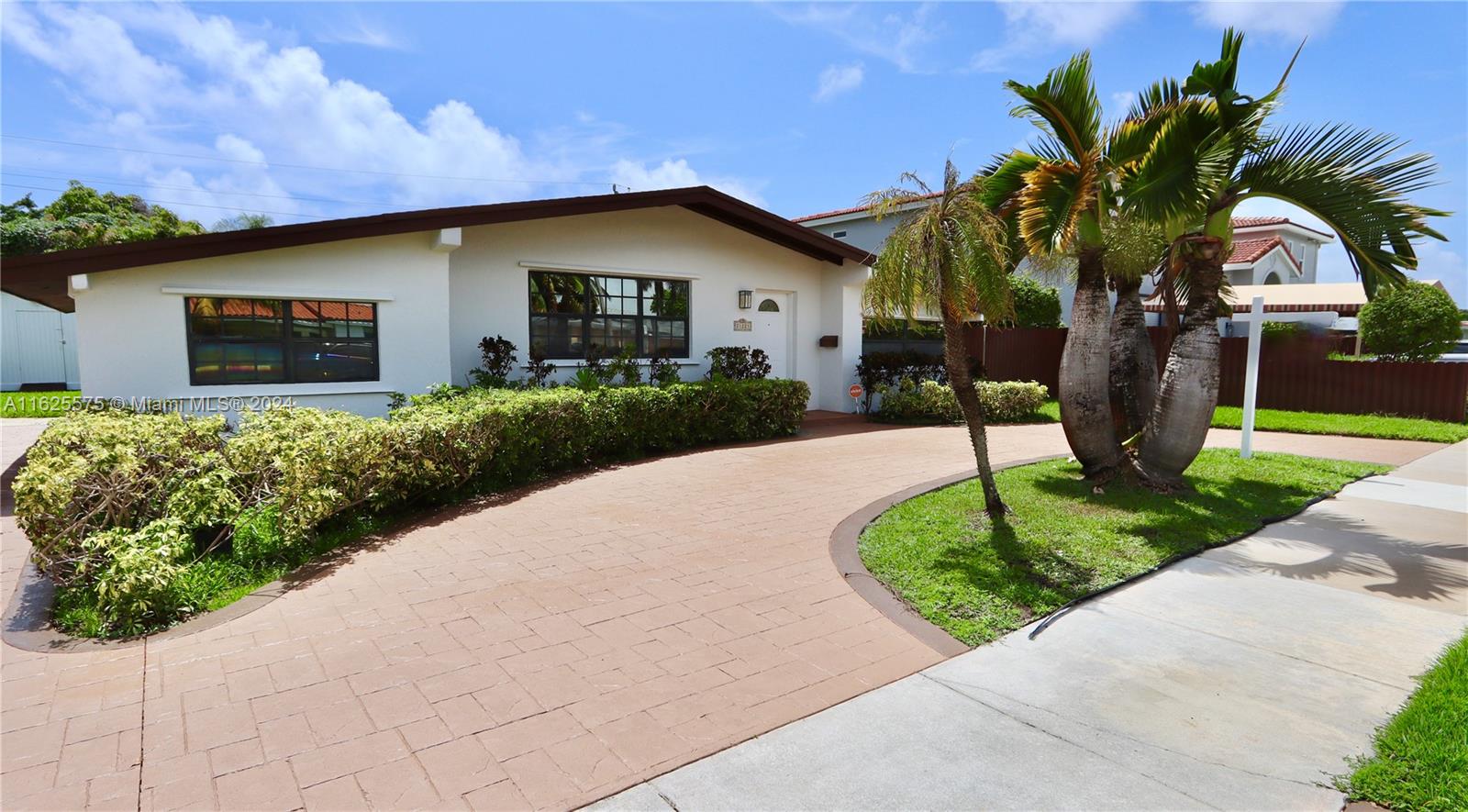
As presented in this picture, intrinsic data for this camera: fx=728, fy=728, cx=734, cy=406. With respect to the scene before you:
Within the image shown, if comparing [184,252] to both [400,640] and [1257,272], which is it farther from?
[1257,272]

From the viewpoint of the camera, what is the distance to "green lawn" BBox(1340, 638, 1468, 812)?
2.74 m

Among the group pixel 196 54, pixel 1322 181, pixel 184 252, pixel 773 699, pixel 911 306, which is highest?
pixel 196 54

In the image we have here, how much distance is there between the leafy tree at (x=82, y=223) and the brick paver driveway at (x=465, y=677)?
Result: 933 inches

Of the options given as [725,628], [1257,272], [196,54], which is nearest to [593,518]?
[725,628]

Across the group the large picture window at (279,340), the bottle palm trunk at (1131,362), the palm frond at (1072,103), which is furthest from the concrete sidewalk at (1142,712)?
the large picture window at (279,340)

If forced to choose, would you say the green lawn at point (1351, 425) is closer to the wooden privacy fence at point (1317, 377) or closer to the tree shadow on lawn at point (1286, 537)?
the wooden privacy fence at point (1317, 377)

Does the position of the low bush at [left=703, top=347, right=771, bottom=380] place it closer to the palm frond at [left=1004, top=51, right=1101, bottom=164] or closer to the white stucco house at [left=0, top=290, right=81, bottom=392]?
the palm frond at [left=1004, top=51, right=1101, bottom=164]

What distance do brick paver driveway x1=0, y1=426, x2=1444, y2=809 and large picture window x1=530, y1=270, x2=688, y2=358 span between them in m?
5.68

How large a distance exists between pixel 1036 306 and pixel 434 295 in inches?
556

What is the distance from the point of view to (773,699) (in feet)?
11.4

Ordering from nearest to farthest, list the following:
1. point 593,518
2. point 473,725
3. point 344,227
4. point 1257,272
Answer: point 473,725, point 593,518, point 344,227, point 1257,272

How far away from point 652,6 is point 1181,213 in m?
6.80

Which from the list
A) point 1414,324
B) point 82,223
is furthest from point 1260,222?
point 82,223

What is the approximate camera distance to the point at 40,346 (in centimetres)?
2208
